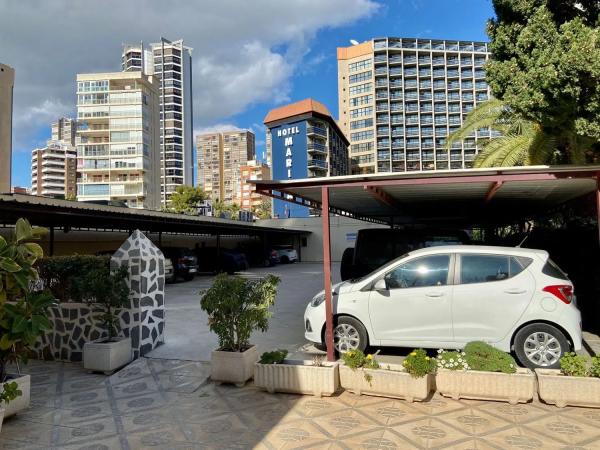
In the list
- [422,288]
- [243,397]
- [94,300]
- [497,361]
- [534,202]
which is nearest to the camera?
[497,361]

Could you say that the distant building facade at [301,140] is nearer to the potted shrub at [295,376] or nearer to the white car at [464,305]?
the white car at [464,305]

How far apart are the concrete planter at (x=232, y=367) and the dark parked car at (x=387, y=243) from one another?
213 inches

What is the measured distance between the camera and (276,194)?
23.0 feet

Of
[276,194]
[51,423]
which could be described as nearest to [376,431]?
[51,423]

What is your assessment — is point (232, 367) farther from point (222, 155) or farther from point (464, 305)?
point (222, 155)

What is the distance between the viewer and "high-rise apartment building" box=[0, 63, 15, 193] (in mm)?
49281

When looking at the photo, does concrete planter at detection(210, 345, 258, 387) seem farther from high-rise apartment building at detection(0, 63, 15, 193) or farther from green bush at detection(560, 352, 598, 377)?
high-rise apartment building at detection(0, 63, 15, 193)

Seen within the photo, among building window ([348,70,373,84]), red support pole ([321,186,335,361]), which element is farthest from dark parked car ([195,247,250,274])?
building window ([348,70,373,84])

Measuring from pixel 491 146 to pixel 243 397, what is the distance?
10.6 metres

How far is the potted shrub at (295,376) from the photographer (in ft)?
15.4

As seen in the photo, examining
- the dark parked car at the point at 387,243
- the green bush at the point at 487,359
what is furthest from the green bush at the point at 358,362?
the dark parked car at the point at 387,243

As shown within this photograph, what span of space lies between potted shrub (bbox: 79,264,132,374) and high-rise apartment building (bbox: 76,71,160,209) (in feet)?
217

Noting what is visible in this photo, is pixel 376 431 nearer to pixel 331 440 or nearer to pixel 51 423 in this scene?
pixel 331 440

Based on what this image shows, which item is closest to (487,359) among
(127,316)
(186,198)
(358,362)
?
(358,362)
